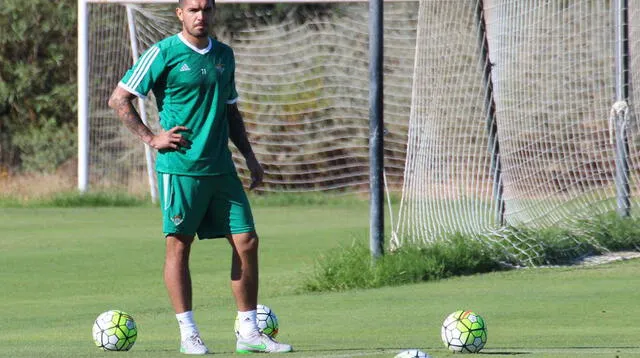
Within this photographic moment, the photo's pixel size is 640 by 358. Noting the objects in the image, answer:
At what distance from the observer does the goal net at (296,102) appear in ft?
84.9

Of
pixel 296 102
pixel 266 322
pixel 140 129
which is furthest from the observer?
pixel 296 102

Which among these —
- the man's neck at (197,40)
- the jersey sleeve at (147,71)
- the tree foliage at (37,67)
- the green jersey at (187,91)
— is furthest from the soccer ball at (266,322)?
the tree foliage at (37,67)

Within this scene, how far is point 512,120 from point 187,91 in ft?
25.8

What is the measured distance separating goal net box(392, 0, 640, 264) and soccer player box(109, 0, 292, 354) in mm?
5084

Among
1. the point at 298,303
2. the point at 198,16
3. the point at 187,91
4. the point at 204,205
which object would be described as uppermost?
the point at 198,16

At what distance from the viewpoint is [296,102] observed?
2603cm

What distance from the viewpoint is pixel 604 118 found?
56.3 feet

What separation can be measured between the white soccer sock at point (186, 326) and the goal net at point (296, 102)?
1700 cm

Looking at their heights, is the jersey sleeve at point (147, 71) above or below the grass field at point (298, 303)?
above

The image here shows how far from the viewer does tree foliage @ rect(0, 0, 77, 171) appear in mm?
34469

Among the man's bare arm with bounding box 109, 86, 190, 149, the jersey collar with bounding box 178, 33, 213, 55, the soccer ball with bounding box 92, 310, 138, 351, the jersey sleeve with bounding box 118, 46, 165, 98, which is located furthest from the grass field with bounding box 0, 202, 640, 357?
the jersey collar with bounding box 178, 33, 213, 55

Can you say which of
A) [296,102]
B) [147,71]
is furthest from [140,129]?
[296,102]

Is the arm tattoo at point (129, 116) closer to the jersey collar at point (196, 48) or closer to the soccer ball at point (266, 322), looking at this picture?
the jersey collar at point (196, 48)

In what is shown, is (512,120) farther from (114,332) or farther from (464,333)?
(114,332)
